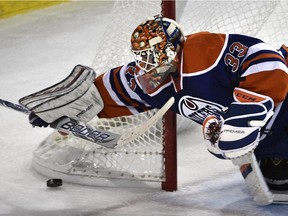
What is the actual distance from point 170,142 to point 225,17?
0.78 meters

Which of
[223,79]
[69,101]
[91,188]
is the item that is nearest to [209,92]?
[223,79]

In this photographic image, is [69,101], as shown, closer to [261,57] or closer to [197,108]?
[197,108]

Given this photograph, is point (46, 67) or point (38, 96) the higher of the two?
point (38, 96)

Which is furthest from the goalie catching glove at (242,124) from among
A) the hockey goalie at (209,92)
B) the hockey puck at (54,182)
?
the hockey puck at (54,182)

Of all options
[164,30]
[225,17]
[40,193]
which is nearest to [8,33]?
[225,17]

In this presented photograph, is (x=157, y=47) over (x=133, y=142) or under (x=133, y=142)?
over

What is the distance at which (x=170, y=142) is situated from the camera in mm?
2924

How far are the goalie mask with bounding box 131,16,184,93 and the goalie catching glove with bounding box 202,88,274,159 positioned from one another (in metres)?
0.22

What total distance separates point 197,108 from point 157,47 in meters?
0.25

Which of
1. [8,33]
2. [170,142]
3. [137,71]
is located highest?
[137,71]

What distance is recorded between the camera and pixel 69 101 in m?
2.90

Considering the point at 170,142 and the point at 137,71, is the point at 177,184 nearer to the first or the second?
the point at 170,142

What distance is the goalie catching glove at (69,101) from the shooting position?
2.87 m

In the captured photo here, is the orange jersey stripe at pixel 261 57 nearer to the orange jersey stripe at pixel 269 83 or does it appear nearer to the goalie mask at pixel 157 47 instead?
the orange jersey stripe at pixel 269 83
